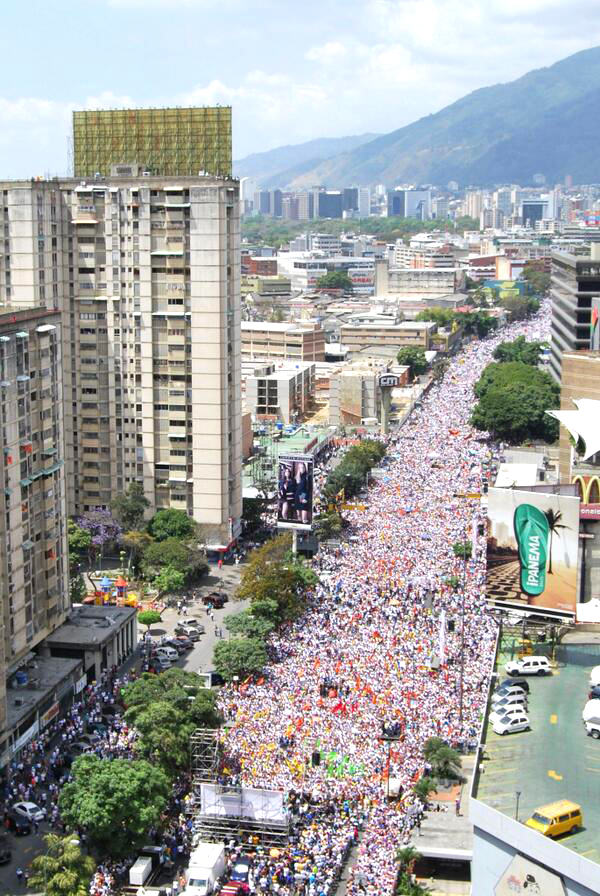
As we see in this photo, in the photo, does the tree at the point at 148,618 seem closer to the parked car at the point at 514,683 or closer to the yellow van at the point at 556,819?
the parked car at the point at 514,683

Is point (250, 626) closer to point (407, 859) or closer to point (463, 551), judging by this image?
point (463, 551)

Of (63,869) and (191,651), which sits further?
(191,651)

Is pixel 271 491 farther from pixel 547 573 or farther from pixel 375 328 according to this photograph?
pixel 375 328

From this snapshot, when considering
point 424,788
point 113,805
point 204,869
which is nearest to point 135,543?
point 424,788

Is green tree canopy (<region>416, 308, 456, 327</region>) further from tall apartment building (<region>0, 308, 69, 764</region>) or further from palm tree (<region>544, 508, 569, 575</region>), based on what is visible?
palm tree (<region>544, 508, 569, 575</region>)

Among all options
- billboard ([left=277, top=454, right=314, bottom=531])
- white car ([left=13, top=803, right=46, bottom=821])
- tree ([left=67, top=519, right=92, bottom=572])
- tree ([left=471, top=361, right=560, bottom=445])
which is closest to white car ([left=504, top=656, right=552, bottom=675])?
white car ([left=13, top=803, right=46, bottom=821])

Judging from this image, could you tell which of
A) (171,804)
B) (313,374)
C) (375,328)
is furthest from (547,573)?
Result: (375,328)
